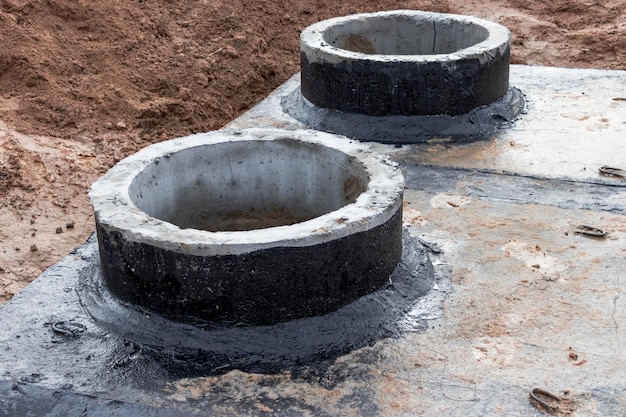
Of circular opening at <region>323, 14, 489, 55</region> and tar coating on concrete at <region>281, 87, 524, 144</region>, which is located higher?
circular opening at <region>323, 14, 489, 55</region>

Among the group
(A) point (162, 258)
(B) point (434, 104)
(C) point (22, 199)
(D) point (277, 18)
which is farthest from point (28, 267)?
(D) point (277, 18)

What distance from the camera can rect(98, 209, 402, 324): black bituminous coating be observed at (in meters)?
3.63

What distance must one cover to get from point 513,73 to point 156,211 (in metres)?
3.99

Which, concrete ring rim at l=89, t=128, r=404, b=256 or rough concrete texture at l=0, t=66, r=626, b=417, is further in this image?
concrete ring rim at l=89, t=128, r=404, b=256

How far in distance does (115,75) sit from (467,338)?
5.02 metres

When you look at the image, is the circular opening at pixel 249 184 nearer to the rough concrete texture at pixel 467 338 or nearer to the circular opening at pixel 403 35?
the rough concrete texture at pixel 467 338

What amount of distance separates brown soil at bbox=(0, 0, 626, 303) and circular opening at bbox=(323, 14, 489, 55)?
1.58 metres

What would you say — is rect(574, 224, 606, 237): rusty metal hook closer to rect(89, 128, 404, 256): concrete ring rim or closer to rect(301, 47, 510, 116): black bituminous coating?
rect(89, 128, 404, 256): concrete ring rim

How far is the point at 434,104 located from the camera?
606 centimetres

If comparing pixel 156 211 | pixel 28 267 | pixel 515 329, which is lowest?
pixel 28 267

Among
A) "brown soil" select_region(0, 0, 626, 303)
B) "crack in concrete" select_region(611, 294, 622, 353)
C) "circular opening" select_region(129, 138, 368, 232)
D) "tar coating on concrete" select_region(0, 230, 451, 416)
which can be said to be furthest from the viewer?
"brown soil" select_region(0, 0, 626, 303)

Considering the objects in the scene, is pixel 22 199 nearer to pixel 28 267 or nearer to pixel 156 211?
pixel 28 267

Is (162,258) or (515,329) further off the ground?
(162,258)

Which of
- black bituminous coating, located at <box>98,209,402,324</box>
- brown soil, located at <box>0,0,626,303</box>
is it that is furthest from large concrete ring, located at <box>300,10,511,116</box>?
black bituminous coating, located at <box>98,209,402,324</box>
